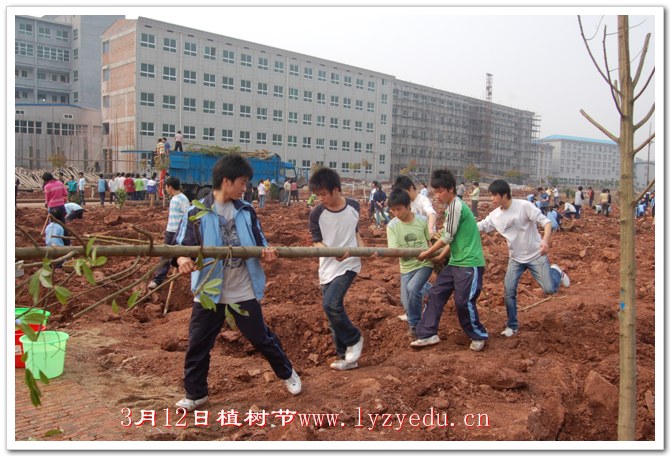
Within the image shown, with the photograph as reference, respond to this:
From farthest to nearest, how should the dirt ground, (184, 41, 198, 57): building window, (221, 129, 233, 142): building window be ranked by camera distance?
1. (221, 129, 233, 142): building window
2. (184, 41, 198, 57): building window
3. the dirt ground

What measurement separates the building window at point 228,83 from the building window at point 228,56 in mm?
1325

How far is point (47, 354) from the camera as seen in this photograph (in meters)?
3.94

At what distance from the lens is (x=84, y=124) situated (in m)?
40.8

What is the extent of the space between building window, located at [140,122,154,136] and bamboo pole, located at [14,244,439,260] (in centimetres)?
3720

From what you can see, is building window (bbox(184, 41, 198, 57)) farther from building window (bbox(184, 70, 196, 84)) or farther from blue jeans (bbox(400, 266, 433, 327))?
blue jeans (bbox(400, 266, 433, 327))

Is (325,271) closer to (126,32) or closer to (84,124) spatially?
(126,32)

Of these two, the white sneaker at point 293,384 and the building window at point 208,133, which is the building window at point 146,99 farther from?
the white sneaker at point 293,384

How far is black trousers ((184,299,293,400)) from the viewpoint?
137 inches

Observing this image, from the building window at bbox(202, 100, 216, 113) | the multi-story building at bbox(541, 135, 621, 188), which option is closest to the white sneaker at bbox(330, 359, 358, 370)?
the building window at bbox(202, 100, 216, 113)

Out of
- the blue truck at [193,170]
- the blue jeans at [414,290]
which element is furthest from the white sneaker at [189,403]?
the blue truck at [193,170]

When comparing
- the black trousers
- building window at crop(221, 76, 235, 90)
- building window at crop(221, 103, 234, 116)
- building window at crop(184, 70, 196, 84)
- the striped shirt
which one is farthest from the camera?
building window at crop(221, 103, 234, 116)

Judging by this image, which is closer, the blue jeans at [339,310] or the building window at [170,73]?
the blue jeans at [339,310]

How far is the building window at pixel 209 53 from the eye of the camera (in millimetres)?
40500

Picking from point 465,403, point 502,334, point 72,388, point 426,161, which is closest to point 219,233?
point 72,388
